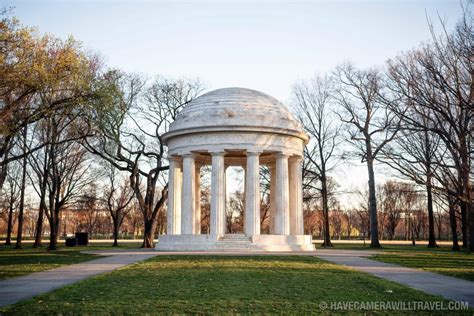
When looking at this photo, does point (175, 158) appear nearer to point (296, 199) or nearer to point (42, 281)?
point (296, 199)

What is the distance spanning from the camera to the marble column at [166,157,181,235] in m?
40.7

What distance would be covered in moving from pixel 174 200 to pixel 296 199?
1140 centimetres

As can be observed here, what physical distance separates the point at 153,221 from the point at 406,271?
33.3m

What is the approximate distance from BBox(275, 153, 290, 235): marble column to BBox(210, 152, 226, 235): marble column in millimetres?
4783

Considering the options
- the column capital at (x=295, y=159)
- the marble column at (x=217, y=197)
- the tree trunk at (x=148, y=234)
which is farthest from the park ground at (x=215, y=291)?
the tree trunk at (x=148, y=234)

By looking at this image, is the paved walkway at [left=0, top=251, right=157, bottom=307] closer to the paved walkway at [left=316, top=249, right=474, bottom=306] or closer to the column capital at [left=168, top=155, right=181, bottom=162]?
the paved walkway at [left=316, top=249, right=474, bottom=306]

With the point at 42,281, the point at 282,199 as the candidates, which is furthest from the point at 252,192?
the point at 42,281

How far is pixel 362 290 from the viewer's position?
587 inches

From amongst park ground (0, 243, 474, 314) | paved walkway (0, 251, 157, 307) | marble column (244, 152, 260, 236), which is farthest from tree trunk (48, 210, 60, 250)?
park ground (0, 243, 474, 314)

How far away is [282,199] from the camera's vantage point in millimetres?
38500

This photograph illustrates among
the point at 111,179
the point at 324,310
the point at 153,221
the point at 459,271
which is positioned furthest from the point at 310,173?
the point at 324,310

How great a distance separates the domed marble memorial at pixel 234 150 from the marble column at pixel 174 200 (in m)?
0.09

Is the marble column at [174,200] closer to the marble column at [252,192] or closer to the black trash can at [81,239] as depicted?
the marble column at [252,192]

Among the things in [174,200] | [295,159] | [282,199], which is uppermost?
[295,159]
